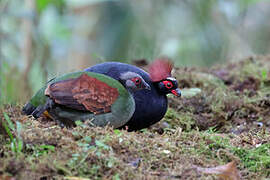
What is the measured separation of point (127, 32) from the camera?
9805 mm

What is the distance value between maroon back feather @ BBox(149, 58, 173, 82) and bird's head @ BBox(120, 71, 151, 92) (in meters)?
0.35

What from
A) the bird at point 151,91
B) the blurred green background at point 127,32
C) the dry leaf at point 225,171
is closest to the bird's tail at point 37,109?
the bird at point 151,91

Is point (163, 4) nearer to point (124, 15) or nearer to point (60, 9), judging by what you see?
point (124, 15)

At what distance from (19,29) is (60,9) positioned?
902mm

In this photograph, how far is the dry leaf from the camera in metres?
2.92

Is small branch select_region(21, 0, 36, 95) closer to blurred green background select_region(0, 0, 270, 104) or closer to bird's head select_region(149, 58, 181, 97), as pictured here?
blurred green background select_region(0, 0, 270, 104)

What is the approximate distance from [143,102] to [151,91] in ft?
0.58

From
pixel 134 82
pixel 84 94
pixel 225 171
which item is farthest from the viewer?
pixel 134 82

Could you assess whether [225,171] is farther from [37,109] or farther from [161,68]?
[37,109]

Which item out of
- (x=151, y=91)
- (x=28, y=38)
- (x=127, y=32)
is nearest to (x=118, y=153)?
(x=151, y=91)

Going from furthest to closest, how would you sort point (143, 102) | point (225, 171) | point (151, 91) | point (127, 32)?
point (127, 32) → point (151, 91) → point (143, 102) → point (225, 171)

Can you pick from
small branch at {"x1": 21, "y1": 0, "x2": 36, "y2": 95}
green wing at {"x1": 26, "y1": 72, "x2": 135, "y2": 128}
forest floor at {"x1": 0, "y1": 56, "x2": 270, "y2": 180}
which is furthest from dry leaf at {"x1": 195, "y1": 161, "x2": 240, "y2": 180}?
small branch at {"x1": 21, "y1": 0, "x2": 36, "y2": 95}

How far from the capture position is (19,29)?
8.22 metres

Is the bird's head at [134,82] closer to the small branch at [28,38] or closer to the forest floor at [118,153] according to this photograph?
the forest floor at [118,153]
